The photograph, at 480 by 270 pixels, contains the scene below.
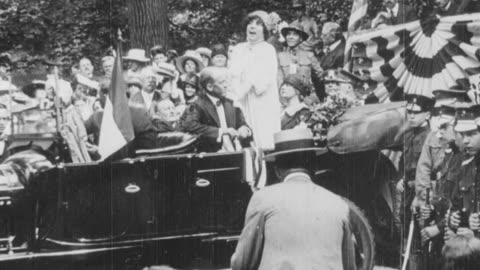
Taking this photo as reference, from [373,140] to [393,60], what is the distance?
1.34 meters

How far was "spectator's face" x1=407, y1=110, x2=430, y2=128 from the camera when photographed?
11703 mm

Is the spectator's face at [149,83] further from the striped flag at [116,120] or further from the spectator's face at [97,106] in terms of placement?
the striped flag at [116,120]

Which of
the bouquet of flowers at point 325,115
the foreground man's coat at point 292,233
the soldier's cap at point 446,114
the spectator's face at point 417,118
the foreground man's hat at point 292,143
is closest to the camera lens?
the foreground man's coat at point 292,233

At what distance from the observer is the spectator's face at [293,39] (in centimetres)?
1317

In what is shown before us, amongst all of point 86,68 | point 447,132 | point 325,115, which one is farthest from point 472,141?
point 86,68

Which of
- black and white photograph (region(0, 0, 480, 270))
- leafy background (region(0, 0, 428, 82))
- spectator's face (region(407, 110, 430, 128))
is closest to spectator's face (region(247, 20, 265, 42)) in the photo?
black and white photograph (region(0, 0, 480, 270))

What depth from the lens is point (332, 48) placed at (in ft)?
44.2

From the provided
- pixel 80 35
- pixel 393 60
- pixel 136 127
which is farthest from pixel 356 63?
pixel 80 35

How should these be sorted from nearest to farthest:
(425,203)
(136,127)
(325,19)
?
(425,203), (136,127), (325,19)

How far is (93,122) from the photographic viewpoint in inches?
499

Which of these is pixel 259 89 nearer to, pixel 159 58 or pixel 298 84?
pixel 298 84

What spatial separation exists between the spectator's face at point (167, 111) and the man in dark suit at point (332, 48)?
5.56 ft

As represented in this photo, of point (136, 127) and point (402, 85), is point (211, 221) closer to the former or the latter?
point (136, 127)

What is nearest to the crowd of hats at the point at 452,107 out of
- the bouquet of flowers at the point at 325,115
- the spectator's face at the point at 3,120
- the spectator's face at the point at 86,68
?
the bouquet of flowers at the point at 325,115
